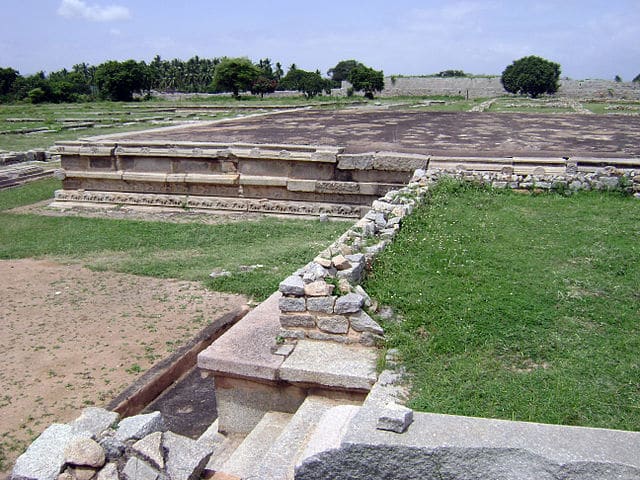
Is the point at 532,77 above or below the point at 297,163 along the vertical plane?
above

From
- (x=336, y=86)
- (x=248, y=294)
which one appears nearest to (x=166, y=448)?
(x=248, y=294)

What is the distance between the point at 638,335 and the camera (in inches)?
141

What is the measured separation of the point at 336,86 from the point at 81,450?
62.6 metres

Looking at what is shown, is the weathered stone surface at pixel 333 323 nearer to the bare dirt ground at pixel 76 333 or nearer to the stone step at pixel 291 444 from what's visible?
the stone step at pixel 291 444

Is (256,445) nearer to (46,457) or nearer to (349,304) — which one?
(349,304)

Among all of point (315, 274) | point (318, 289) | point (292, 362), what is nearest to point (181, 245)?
point (315, 274)

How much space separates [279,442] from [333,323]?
35.8 inches

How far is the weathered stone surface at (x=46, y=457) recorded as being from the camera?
8.55ft

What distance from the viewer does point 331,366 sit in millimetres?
3416

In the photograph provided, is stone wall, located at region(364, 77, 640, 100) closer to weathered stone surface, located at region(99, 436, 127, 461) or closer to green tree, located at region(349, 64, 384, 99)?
green tree, located at region(349, 64, 384, 99)

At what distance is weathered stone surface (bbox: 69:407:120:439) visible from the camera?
9.20ft

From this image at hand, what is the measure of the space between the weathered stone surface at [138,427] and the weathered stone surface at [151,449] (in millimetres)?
52

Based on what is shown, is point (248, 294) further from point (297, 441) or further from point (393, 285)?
point (297, 441)

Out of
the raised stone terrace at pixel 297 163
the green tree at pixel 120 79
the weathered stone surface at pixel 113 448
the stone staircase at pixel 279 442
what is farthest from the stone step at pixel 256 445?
the green tree at pixel 120 79
